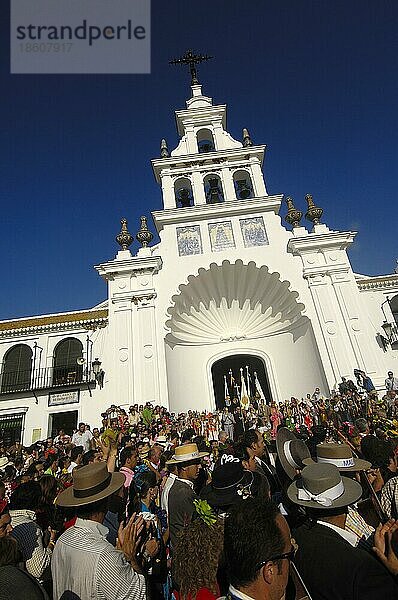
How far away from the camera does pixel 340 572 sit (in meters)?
1.71

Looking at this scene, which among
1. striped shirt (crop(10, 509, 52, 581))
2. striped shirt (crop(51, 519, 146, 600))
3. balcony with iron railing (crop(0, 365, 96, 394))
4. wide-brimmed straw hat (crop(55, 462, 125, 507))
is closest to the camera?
striped shirt (crop(51, 519, 146, 600))

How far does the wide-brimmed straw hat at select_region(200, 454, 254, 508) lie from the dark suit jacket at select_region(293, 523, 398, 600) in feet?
3.01

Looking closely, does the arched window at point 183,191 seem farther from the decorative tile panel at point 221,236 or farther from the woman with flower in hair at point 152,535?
the woman with flower in hair at point 152,535

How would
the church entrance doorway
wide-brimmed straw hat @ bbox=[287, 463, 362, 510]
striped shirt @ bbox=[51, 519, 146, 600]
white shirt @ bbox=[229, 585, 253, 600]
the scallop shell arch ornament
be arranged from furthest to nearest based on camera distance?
the scallop shell arch ornament, the church entrance doorway, wide-brimmed straw hat @ bbox=[287, 463, 362, 510], striped shirt @ bbox=[51, 519, 146, 600], white shirt @ bbox=[229, 585, 253, 600]

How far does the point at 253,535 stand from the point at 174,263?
16.2 metres

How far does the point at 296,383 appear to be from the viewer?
54.4 feet

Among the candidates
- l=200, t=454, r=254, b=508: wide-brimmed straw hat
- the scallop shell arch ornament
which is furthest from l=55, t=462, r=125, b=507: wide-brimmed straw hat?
the scallop shell arch ornament

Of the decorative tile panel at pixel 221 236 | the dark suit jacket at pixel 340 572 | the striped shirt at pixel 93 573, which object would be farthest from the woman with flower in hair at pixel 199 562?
the decorative tile panel at pixel 221 236

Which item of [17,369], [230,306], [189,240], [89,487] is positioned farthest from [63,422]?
[89,487]

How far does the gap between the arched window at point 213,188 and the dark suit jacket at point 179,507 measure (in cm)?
1814

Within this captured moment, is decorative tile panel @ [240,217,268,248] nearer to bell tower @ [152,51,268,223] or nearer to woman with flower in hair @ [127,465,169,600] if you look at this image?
bell tower @ [152,51,268,223]

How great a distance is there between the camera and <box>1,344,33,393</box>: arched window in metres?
17.1

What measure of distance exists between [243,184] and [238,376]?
35.2 feet

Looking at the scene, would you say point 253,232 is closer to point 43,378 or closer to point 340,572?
point 43,378
